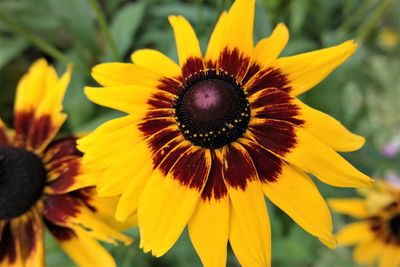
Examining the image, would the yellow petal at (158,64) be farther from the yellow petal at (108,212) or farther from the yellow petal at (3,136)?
the yellow petal at (3,136)

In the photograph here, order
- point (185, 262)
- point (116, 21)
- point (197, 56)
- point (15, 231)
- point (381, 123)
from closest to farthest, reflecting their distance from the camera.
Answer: point (197, 56) < point (15, 231) < point (185, 262) < point (116, 21) < point (381, 123)

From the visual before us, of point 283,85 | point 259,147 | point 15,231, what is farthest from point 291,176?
point 15,231

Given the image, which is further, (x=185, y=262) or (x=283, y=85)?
(x=185, y=262)

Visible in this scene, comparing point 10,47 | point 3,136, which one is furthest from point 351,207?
point 10,47

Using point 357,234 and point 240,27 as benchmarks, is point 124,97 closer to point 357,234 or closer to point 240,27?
point 240,27

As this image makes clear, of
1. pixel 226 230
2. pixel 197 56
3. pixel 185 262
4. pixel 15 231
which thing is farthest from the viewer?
pixel 185 262

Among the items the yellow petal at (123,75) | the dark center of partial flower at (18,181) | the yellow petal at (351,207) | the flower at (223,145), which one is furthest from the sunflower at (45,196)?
the yellow petal at (351,207)

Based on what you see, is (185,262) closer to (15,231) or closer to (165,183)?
(15,231)

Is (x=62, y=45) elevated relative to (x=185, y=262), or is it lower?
elevated
